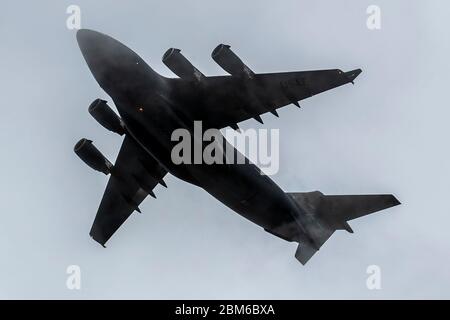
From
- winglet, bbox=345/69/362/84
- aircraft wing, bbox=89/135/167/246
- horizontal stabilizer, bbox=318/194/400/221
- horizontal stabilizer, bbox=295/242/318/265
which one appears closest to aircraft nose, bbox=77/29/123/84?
aircraft wing, bbox=89/135/167/246

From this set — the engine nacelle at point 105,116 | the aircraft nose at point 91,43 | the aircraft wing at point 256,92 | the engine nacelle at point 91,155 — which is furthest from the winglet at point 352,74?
the engine nacelle at point 91,155

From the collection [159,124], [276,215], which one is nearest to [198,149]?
[159,124]

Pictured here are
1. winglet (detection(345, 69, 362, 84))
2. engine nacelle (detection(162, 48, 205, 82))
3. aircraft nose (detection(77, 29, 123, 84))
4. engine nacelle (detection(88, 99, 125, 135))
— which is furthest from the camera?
engine nacelle (detection(88, 99, 125, 135))

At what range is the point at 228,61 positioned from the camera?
36281mm

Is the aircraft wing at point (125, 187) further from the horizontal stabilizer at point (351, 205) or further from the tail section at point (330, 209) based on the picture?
the horizontal stabilizer at point (351, 205)

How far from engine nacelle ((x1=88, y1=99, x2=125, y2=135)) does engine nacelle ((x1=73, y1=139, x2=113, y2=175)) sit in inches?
71.6

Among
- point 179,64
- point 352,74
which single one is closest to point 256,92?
point 179,64

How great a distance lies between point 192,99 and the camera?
124 ft

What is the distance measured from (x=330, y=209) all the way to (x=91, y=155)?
1206 cm

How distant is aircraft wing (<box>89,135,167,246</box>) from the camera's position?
42188 mm

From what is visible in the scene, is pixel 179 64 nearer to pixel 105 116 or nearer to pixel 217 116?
pixel 217 116

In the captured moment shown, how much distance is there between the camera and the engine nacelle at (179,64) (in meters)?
37.1

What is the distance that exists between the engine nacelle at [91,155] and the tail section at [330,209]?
30.4ft

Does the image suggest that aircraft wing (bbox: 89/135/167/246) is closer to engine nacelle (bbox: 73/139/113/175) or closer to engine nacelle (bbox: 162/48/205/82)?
engine nacelle (bbox: 73/139/113/175)
